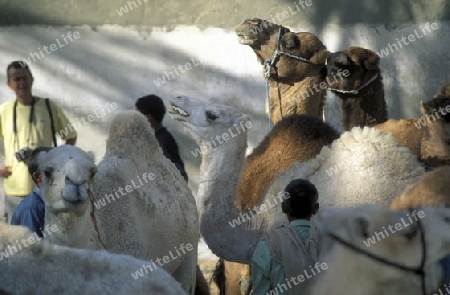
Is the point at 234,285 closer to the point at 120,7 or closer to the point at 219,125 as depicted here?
the point at 219,125

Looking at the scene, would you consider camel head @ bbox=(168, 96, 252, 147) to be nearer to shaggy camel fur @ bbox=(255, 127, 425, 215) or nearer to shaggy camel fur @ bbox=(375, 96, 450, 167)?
shaggy camel fur @ bbox=(255, 127, 425, 215)

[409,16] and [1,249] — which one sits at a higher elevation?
[409,16]

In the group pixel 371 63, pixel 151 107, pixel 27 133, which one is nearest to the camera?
pixel 151 107

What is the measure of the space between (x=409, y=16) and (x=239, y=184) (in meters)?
4.85

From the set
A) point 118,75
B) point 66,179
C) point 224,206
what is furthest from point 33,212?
point 118,75

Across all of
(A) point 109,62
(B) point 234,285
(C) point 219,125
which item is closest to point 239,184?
(C) point 219,125

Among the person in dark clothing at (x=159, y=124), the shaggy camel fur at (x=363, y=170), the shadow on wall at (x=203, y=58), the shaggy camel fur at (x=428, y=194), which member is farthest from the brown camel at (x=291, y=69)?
the shaggy camel fur at (x=428, y=194)

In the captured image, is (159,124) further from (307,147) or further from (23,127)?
(307,147)

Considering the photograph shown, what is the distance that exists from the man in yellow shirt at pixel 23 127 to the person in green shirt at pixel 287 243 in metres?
4.00

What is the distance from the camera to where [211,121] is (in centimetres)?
663

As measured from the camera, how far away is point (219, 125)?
21.7ft

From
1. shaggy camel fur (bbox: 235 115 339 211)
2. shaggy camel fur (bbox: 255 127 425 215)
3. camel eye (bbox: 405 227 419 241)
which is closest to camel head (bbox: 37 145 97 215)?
shaggy camel fur (bbox: 255 127 425 215)

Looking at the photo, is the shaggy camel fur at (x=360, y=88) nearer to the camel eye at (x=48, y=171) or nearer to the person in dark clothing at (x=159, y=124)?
the person in dark clothing at (x=159, y=124)

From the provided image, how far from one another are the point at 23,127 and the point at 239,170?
247 centimetres
